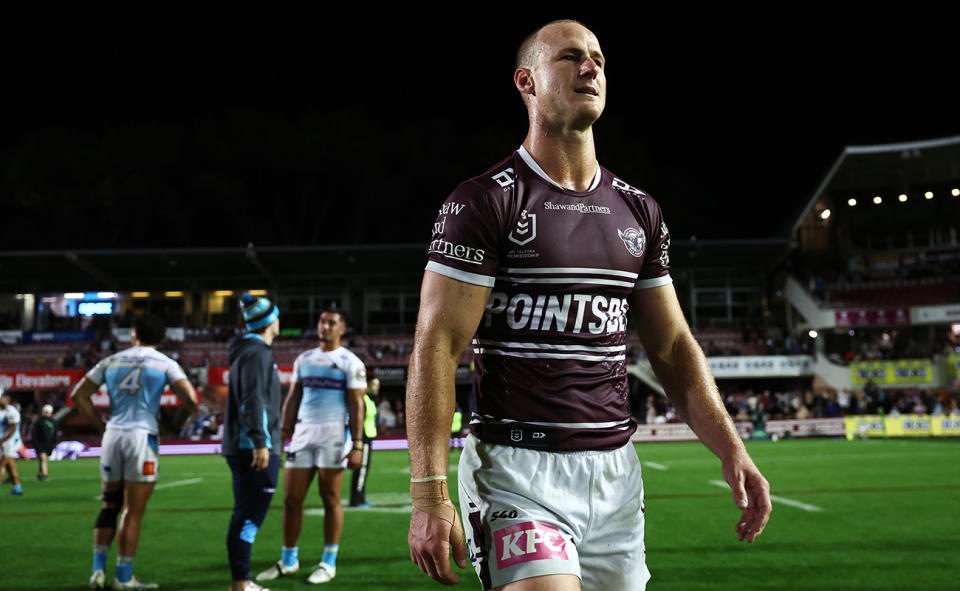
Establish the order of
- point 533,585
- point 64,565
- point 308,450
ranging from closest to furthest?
point 533,585
point 308,450
point 64,565

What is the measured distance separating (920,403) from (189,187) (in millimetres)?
44075

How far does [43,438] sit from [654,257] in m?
18.8

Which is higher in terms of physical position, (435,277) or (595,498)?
(435,277)

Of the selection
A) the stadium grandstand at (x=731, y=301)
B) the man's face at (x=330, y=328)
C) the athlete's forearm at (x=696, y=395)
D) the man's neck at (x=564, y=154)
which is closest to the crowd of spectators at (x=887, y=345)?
the stadium grandstand at (x=731, y=301)

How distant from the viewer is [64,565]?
26.0 feet

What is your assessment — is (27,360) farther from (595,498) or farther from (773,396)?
(595,498)

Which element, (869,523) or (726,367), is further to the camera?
(726,367)

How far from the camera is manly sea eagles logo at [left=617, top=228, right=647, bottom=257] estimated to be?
2959 millimetres

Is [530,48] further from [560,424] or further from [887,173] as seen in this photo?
[887,173]

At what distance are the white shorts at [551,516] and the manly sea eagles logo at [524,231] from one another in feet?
2.26

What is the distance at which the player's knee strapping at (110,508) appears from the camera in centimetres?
684

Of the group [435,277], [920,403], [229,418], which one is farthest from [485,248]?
[920,403]

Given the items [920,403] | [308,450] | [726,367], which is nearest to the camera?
[308,450]

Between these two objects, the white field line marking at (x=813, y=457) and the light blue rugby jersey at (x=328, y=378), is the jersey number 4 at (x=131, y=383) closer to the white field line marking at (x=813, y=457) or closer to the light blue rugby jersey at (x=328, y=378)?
the light blue rugby jersey at (x=328, y=378)
